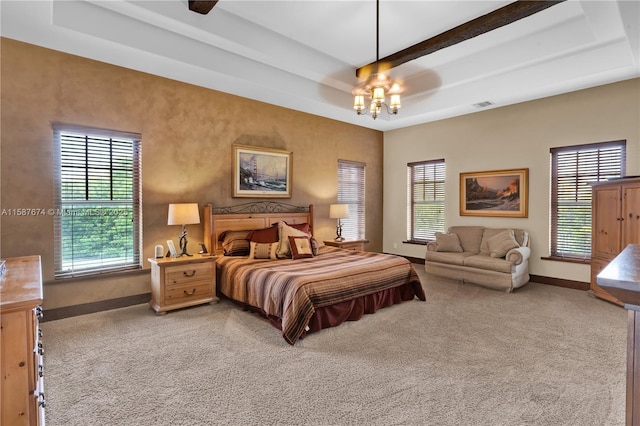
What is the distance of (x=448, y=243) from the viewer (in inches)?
240

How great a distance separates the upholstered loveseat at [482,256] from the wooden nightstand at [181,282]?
3902mm

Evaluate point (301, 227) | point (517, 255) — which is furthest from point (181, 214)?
point (517, 255)

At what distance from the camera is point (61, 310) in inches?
150

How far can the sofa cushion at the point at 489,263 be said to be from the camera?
16.4ft

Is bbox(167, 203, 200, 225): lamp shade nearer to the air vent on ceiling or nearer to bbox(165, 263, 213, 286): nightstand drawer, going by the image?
bbox(165, 263, 213, 286): nightstand drawer

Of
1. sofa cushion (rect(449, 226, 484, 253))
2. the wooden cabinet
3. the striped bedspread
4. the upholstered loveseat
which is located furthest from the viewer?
sofa cushion (rect(449, 226, 484, 253))

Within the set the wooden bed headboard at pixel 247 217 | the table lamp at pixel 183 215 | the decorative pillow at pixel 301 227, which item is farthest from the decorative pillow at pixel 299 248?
the table lamp at pixel 183 215

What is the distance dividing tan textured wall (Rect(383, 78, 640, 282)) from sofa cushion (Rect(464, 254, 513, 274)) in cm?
91

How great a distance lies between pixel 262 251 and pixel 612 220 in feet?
15.6

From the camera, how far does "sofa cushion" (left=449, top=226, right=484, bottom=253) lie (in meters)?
6.00

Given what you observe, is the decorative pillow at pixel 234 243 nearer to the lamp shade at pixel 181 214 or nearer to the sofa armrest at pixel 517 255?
the lamp shade at pixel 181 214

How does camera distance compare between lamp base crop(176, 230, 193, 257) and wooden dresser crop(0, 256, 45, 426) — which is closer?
wooden dresser crop(0, 256, 45, 426)

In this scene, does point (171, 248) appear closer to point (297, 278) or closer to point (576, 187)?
point (297, 278)

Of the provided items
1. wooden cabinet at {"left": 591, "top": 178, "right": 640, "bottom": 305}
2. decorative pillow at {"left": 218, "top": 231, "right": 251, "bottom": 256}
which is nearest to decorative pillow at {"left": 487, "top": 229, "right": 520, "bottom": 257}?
wooden cabinet at {"left": 591, "top": 178, "right": 640, "bottom": 305}
